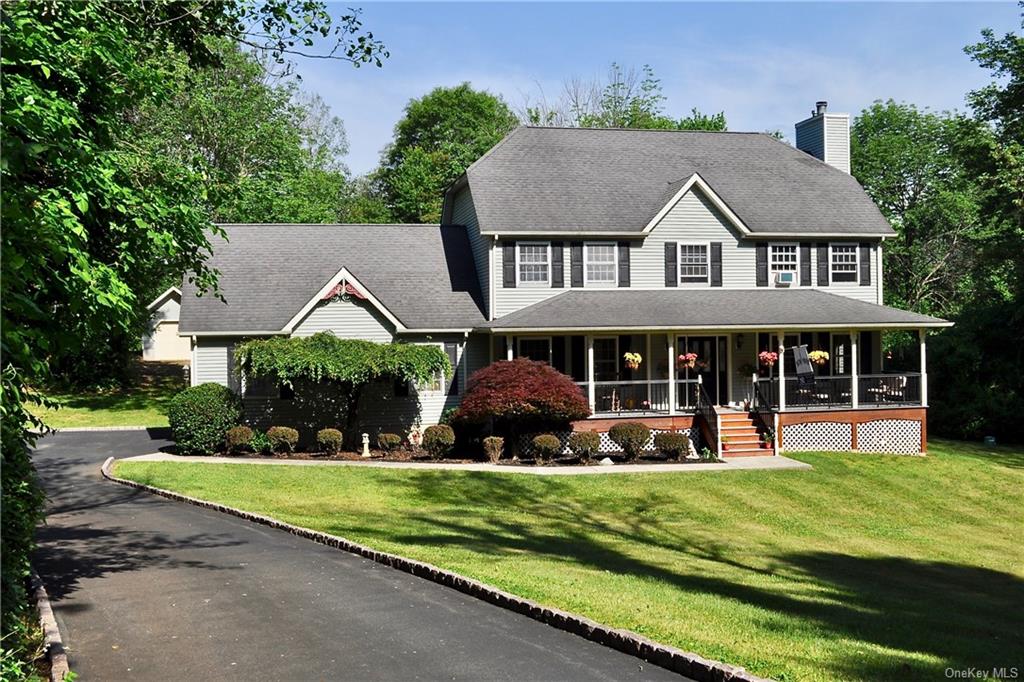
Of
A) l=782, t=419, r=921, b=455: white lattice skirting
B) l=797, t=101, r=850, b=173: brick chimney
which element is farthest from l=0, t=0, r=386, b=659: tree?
l=797, t=101, r=850, b=173: brick chimney

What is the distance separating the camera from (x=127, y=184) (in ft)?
37.7

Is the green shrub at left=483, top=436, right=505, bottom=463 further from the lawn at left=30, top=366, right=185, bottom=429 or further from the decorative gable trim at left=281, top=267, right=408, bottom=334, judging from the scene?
the lawn at left=30, top=366, right=185, bottom=429

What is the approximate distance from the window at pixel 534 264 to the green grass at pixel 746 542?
772cm

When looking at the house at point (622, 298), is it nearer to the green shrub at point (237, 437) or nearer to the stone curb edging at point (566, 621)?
the green shrub at point (237, 437)

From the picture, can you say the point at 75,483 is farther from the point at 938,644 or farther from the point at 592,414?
the point at 938,644

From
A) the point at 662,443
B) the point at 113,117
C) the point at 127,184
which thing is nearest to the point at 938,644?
the point at 127,184

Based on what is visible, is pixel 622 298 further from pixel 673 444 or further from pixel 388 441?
pixel 388 441

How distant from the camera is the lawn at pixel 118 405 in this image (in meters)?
34.8

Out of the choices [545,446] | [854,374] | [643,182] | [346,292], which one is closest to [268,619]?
[545,446]

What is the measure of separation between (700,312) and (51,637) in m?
22.0

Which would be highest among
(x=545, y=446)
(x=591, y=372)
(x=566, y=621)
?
(x=591, y=372)

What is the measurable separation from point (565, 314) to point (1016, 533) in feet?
41.6

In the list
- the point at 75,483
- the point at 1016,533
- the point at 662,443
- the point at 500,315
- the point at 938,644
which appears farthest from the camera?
the point at 500,315

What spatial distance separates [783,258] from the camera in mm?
31516
